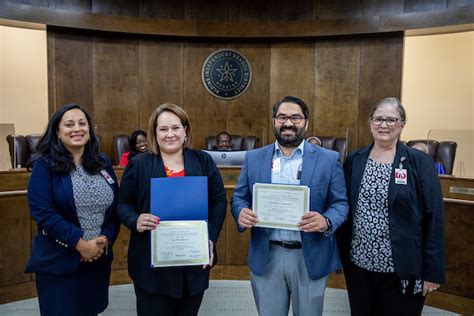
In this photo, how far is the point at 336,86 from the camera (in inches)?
251

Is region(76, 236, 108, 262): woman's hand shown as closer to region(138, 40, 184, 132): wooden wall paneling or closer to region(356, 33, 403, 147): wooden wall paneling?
region(138, 40, 184, 132): wooden wall paneling

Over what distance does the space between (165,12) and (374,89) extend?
3.39 m

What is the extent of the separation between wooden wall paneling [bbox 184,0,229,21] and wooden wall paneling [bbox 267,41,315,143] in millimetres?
952

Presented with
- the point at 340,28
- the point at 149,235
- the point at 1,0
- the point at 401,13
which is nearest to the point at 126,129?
the point at 1,0

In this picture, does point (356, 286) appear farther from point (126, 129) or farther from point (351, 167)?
point (126, 129)

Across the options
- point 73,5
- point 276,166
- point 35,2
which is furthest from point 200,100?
point 276,166

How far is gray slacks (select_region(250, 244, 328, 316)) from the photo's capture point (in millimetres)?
1803

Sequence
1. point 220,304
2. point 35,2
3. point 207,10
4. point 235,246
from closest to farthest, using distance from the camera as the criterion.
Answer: point 220,304 < point 235,246 < point 35,2 < point 207,10

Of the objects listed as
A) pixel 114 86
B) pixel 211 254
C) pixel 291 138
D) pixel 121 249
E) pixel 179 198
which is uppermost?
pixel 114 86

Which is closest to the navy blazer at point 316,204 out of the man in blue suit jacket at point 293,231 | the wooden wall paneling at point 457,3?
the man in blue suit jacket at point 293,231

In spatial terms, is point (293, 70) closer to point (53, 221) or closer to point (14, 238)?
point (14, 238)

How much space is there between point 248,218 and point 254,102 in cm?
502

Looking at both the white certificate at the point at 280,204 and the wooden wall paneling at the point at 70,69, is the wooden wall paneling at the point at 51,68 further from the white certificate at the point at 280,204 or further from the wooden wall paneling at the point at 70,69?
the white certificate at the point at 280,204

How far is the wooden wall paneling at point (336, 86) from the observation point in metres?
6.28
